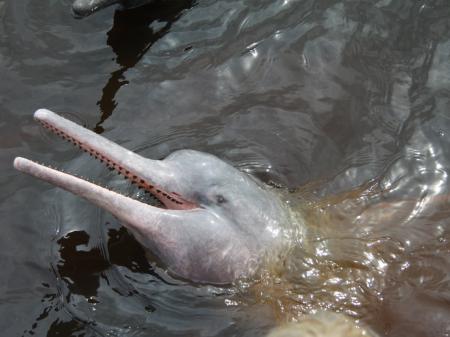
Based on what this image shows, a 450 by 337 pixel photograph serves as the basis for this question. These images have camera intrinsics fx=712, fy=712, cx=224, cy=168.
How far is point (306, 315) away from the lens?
5.05 m

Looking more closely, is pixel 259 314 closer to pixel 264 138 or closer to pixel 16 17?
pixel 264 138

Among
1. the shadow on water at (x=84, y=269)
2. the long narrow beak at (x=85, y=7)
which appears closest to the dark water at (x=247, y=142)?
the shadow on water at (x=84, y=269)

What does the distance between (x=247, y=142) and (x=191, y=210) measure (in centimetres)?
134

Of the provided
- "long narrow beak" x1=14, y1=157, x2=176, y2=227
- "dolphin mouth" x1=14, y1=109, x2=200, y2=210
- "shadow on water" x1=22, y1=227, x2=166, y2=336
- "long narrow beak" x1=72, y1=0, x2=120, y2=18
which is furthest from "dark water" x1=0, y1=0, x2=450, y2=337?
"dolphin mouth" x1=14, y1=109, x2=200, y2=210

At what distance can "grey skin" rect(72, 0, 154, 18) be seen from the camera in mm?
7066

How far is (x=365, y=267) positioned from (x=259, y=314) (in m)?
0.90

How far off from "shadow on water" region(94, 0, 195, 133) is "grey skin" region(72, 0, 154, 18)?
72 mm

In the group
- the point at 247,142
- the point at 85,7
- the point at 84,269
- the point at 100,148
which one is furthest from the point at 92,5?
the point at 84,269

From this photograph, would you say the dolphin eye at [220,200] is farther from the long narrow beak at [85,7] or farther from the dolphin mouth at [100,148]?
the long narrow beak at [85,7]

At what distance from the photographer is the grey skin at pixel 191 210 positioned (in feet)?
15.8

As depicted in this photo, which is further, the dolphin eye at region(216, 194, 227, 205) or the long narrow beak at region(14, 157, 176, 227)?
the dolphin eye at region(216, 194, 227, 205)

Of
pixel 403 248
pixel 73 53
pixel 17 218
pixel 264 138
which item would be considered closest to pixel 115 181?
pixel 17 218

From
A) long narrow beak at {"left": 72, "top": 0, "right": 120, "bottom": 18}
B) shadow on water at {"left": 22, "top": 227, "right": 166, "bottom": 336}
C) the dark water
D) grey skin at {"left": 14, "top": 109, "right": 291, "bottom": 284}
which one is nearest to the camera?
grey skin at {"left": 14, "top": 109, "right": 291, "bottom": 284}

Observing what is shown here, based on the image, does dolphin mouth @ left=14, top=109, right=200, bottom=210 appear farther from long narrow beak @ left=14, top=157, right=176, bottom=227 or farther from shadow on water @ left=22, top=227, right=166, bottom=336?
shadow on water @ left=22, top=227, right=166, bottom=336
